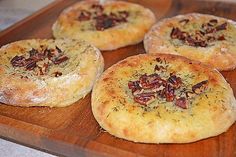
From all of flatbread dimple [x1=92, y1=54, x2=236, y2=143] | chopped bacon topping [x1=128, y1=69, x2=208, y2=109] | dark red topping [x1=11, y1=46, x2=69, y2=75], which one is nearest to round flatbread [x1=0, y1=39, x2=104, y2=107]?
dark red topping [x1=11, y1=46, x2=69, y2=75]

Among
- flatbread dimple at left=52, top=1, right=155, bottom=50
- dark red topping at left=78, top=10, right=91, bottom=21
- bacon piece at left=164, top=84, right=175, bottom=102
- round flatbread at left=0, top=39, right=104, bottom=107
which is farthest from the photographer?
dark red topping at left=78, top=10, right=91, bottom=21

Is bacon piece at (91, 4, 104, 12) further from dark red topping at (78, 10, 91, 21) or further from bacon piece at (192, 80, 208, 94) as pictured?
bacon piece at (192, 80, 208, 94)

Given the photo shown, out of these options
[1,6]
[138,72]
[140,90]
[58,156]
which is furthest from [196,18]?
[1,6]

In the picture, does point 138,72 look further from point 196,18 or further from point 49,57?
point 196,18

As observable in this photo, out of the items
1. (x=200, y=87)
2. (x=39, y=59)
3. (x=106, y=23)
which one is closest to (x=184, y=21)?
(x=106, y=23)

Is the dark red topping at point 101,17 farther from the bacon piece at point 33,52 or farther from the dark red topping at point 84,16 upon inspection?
the bacon piece at point 33,52

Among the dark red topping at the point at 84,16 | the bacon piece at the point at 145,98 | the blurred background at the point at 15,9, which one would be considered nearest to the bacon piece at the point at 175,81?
the bacon piece at the point at 145,98

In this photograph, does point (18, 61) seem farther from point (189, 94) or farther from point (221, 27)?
point (221, 27)
